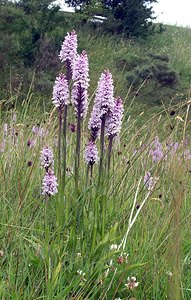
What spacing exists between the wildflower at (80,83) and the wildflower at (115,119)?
4.1 inches

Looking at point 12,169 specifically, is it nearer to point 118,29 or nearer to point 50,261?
point 50,261

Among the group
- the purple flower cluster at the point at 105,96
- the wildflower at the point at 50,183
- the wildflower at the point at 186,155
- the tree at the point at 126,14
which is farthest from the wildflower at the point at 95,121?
the tree at the point at 126,14

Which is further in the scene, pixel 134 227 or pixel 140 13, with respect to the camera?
pixel 140 13

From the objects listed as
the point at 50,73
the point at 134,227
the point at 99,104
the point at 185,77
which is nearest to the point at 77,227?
the point at 134,227

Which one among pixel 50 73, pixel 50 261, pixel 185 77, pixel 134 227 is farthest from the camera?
pixel 185 77

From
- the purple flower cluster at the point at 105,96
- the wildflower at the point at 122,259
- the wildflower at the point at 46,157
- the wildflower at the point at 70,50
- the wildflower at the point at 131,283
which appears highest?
the wildflower at the point at 70,50

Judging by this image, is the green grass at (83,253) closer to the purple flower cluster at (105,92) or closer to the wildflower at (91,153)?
the wildflower at (91,153)

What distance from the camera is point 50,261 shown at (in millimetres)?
1925

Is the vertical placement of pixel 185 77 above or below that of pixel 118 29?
below

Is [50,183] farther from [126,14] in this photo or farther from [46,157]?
[126,14]

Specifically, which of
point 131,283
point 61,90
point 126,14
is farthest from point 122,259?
point 126,14

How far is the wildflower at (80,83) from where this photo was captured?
1.94 meters

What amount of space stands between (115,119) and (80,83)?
0.19 m

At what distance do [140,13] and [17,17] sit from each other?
5.65 m
